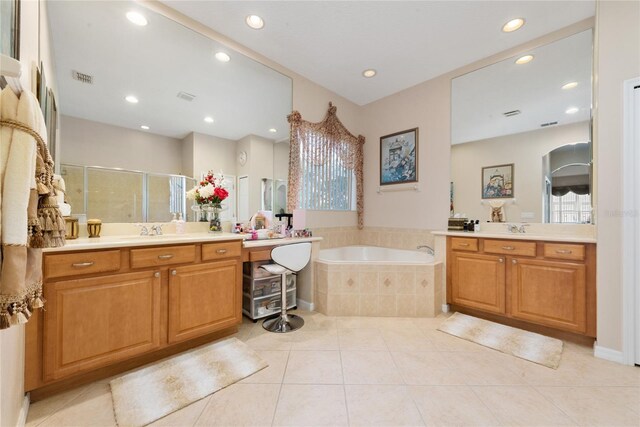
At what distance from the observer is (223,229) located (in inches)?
108

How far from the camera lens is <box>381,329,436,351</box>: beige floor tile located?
2070 mm

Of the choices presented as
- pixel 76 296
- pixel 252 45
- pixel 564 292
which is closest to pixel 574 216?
pixel 564 292

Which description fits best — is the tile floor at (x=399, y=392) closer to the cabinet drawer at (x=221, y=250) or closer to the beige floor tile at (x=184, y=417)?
the beige floor tile at (x=184, y=417)

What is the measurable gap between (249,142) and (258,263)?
1.36 m

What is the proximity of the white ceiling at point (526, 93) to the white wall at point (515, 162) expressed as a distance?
0.29 ft

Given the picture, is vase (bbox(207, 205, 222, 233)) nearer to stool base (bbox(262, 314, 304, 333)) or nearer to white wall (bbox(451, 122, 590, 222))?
stool base (bbox(262, 314, 304, 333))

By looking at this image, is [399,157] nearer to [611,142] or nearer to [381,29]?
[381,29]

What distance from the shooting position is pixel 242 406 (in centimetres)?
145

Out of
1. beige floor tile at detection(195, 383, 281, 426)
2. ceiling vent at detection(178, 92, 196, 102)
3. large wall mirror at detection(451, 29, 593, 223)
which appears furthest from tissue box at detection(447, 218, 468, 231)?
ceiling vent at detection(178, 92, 196, 102)

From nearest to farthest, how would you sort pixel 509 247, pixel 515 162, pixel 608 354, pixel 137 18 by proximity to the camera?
pixel 608 354
pixel 137 18
pixel 509 247
pixel 515 162

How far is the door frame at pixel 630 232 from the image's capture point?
181 cm

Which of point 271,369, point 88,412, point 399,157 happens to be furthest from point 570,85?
point 88,412

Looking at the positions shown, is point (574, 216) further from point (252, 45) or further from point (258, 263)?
point (252, 45)

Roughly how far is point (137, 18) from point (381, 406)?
10.9 feet
